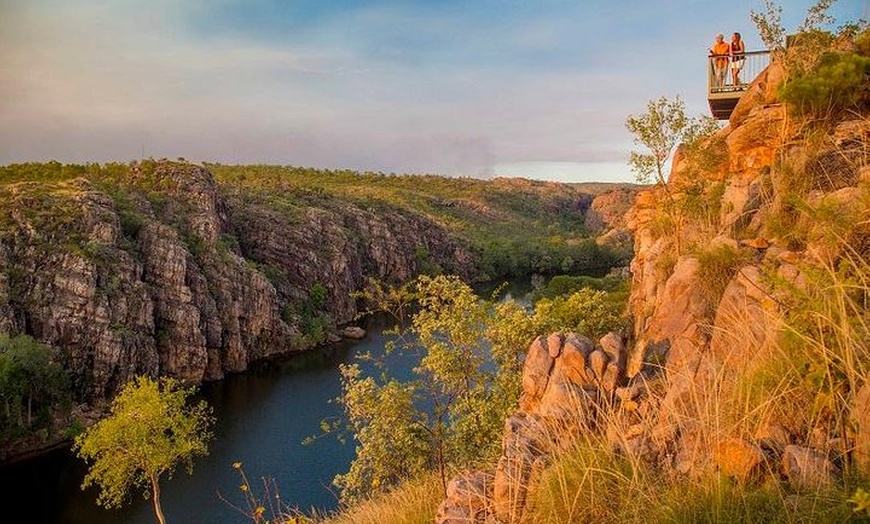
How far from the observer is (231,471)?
37875mm

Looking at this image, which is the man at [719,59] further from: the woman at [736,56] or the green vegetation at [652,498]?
the green vegetation at [652,498]

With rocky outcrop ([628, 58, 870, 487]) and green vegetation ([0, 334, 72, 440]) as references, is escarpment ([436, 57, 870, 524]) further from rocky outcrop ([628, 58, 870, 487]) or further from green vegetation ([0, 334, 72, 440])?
green vegetation ([0, 334, 72, 440])

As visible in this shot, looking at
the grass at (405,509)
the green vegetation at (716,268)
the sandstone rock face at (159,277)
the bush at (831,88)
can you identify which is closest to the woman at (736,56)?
the bush at (831,88)

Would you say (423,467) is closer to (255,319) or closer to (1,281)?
(1,281)

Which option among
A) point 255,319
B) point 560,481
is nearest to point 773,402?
point 560,481

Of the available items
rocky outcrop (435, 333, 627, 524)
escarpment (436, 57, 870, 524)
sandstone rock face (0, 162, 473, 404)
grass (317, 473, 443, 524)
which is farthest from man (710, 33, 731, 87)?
sandstone rock face (0, 162, 473, 404)

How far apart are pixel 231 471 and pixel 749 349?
3702 cm

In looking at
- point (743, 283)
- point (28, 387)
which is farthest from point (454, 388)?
point (28, 387)

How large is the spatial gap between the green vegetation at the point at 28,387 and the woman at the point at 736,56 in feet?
143

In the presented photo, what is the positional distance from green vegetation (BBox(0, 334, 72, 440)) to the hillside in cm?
61

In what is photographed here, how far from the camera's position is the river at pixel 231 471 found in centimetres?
3344

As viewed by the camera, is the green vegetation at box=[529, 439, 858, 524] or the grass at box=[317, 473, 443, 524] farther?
the grass at box=[317, 473, 443, 524]

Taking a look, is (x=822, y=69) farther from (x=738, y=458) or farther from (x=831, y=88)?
(x=738, y=458)

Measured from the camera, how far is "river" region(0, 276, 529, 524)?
110 ft
